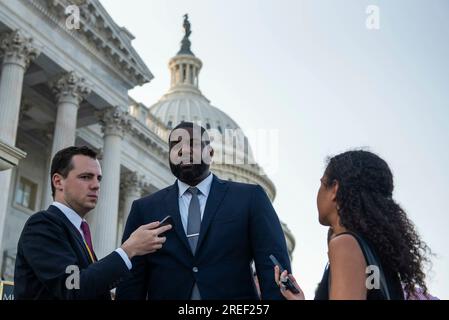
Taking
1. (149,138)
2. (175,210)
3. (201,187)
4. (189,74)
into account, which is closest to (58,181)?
(175,210)

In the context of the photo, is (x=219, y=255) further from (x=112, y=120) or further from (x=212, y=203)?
(x=112, y=120)

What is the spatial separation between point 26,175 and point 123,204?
25.2 ft

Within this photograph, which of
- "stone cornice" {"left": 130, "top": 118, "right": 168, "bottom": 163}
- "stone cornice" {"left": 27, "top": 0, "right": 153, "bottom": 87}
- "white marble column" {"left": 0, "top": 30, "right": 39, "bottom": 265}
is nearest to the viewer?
"white marble column" {"left": 0, "top": 30, "right": 39, "bottom": 265}

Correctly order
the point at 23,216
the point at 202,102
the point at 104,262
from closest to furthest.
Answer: the point at 104,262 < the point at 23,216 < the point at 202,102

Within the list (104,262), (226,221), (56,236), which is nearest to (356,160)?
(226,221)

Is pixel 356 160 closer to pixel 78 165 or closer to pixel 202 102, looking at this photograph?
pixel 78 165

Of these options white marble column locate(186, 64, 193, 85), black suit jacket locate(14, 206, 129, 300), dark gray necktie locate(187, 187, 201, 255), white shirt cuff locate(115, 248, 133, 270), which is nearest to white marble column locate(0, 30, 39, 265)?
dark gray necktie locate(187, 187, 201, 255)

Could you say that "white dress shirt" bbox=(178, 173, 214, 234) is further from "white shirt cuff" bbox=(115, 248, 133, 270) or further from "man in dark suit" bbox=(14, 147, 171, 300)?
"white shirt cuff" bbox=(115, 248, 133, 270)

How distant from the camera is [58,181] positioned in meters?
5.66

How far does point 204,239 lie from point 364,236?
185cm

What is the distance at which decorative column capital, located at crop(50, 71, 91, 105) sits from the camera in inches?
1138

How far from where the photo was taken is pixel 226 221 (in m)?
5.61

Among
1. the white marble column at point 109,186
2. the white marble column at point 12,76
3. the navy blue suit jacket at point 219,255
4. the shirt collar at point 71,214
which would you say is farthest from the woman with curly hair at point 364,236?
the white marble column at point 109,186
